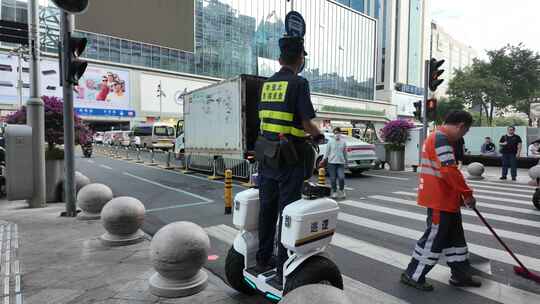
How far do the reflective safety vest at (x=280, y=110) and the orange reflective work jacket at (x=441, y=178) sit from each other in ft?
5.16

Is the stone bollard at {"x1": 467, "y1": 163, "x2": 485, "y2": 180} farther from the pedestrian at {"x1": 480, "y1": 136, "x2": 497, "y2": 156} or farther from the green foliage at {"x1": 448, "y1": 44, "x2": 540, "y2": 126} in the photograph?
the green foliage at {"x1": 448, "y1": 44, "x2": 540, "y2": 126}

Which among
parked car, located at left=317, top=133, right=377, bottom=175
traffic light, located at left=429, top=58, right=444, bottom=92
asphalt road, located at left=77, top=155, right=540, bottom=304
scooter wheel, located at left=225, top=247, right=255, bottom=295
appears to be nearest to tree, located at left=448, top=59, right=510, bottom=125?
traffic light, located at left=429, top=58, right=444, bottom=92

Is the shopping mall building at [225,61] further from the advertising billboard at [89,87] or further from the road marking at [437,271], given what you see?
the road marking at [437,271]

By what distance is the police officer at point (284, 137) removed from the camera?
2920 millimetres

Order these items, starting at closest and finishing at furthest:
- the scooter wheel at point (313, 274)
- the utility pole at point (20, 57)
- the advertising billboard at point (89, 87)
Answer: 1. the scooter wheel at point (313, 274)
2. the utility pole at point (20, 57)
3. the advertising billboard at point (89, 87)

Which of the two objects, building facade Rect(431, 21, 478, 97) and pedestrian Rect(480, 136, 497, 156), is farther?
building facade Rect(431, 21, 478, 97)

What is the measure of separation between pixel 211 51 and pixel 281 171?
51.7 m

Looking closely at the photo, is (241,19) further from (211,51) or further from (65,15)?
(65,15)

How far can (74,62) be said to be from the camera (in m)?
6.48

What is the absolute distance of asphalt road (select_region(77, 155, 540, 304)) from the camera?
149 inches

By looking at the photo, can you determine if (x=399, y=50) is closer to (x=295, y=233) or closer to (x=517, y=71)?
(x=517, y=71)

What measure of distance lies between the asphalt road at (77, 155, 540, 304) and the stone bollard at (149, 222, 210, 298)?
0.59m

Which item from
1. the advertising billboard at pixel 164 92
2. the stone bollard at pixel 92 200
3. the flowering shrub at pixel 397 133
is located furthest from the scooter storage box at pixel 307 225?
the advertising billboard at pixel 164 92

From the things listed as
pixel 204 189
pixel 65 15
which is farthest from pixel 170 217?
pixel 65 15
